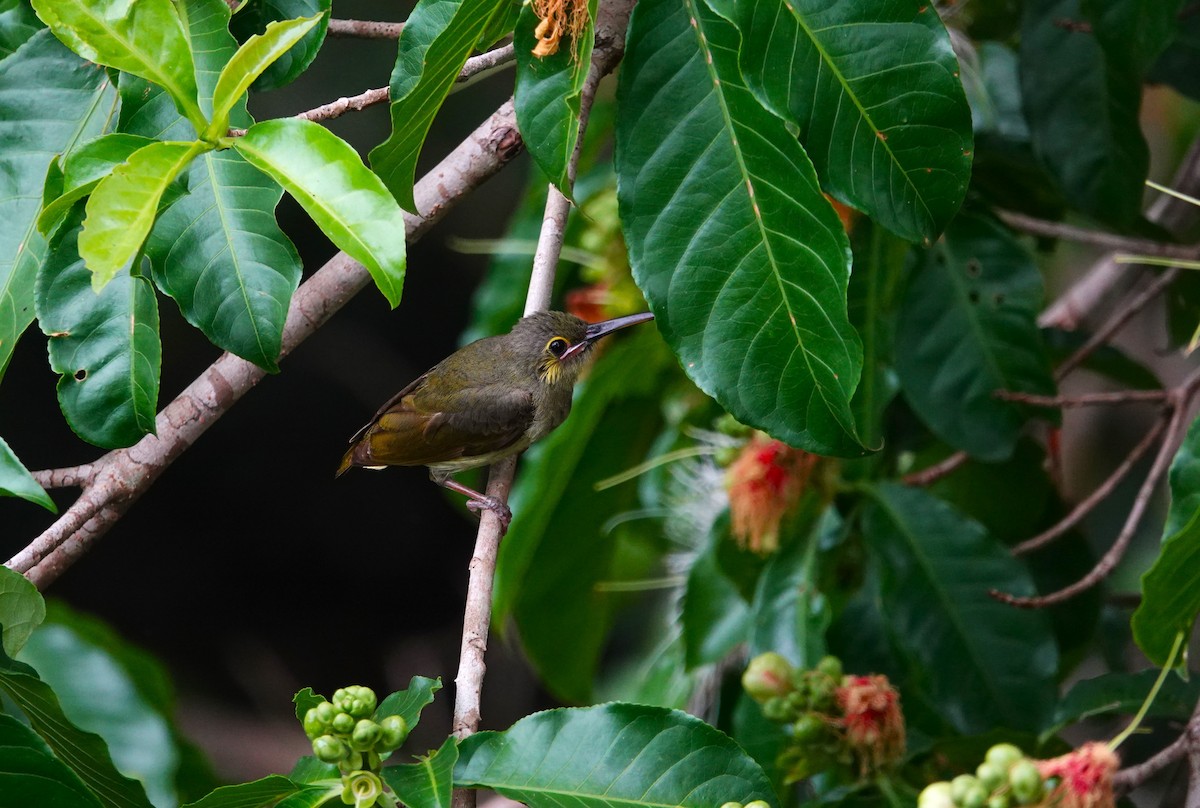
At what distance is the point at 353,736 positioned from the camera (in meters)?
1.46

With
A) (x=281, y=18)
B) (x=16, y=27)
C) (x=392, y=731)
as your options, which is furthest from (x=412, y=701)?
(x=16, y=27)

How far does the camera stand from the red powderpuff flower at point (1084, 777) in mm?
1434

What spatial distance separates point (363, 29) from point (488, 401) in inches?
44.6

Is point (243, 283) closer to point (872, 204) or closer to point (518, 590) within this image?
point (872, 204)

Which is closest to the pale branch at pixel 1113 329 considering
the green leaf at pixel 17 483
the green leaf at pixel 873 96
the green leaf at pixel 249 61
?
the green leaf at pixel 873 96

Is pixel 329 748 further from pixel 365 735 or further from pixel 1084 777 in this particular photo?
pixel 1084 777

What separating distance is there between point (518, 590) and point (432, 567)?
299 cm

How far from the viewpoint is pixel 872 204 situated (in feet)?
5.64

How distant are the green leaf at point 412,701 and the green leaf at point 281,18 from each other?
0.89 m

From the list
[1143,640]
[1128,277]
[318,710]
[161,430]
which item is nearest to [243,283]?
[161,430]

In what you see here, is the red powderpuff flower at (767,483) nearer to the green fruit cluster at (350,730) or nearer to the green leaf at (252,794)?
the green fruit cluster at (350,730)

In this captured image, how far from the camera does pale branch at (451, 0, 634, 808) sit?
1.58 metres

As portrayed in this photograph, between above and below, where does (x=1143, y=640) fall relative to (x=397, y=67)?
below

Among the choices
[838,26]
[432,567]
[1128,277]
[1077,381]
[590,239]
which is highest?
[838,26]
